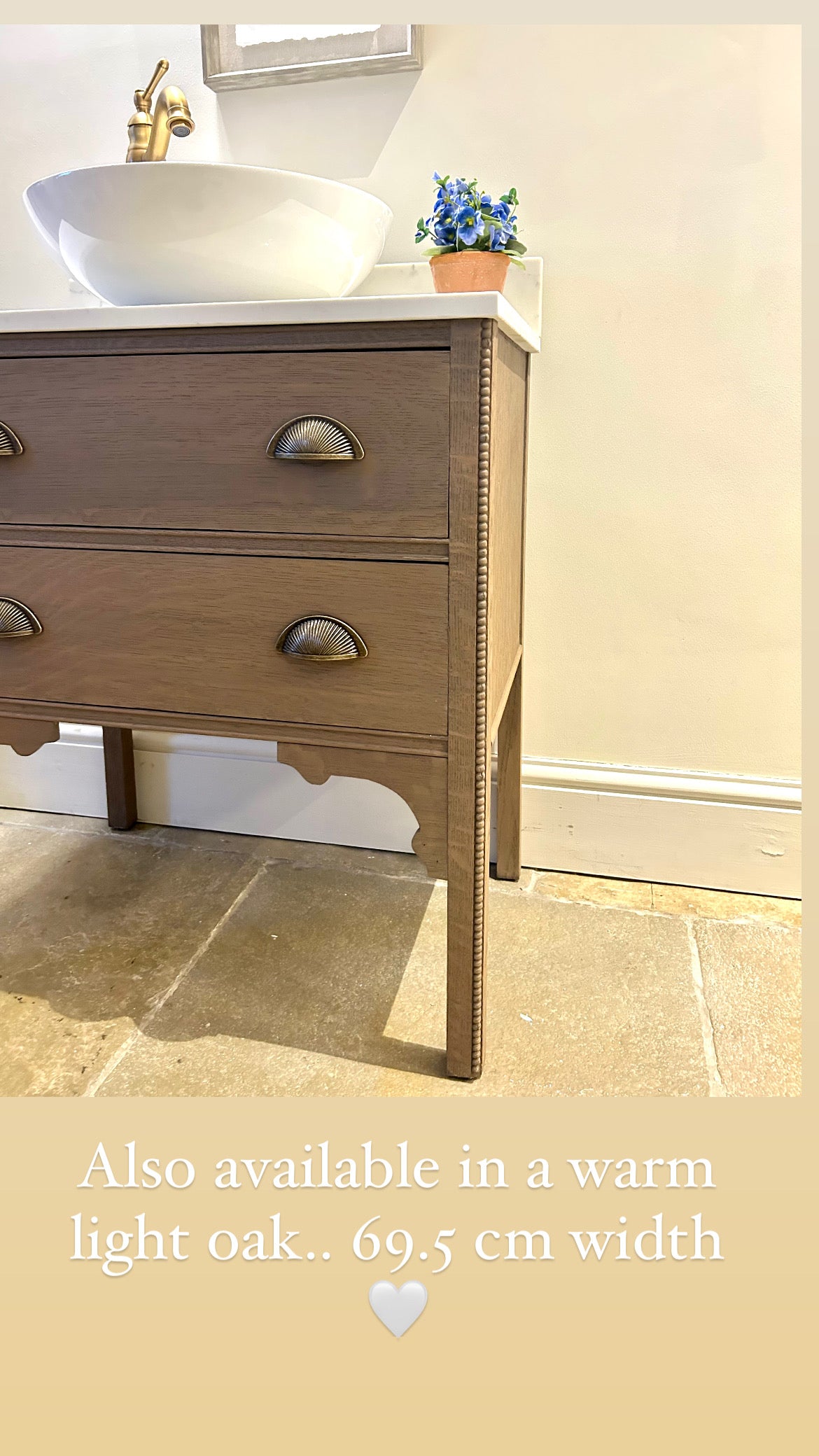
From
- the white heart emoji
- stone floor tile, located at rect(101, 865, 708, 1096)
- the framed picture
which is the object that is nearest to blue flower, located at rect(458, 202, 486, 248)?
the framed picture

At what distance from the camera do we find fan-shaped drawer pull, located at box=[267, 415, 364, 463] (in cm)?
98

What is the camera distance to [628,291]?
1.38 meters

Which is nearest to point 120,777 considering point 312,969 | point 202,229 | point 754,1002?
point 312,969

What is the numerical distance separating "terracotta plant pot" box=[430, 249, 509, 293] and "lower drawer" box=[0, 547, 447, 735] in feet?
1.37

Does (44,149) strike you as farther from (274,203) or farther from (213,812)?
(213,812)

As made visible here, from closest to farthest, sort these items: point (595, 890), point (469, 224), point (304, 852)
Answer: point (469, 224), point (595, 890), point (304, 852)

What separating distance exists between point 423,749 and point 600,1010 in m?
0.43

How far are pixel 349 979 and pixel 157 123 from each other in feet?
3.61

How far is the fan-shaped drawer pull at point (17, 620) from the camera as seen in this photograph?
1.14 m

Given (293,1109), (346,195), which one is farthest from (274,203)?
(293,1109)

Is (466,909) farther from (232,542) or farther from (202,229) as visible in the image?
(202,229)

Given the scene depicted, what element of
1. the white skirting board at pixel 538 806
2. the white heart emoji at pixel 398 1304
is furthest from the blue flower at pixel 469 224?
the white heart emoji at pixel 398 1304

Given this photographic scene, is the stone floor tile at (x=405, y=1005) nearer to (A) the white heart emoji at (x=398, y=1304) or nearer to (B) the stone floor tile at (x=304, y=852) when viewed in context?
(B) the stone floor tile at (x=304, y=852)

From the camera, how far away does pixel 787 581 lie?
141 centimetres
